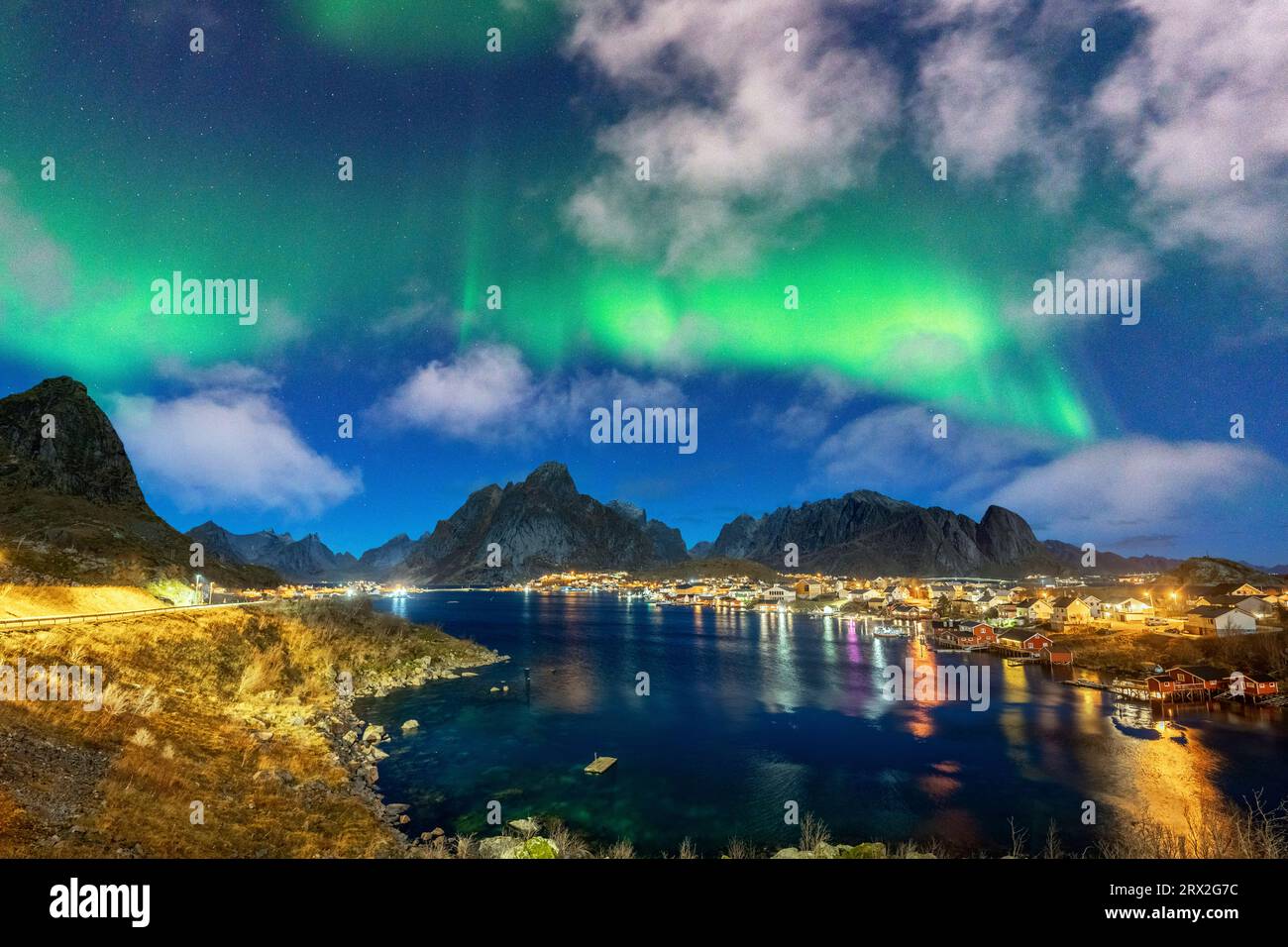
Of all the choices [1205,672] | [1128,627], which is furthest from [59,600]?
[1128,627]

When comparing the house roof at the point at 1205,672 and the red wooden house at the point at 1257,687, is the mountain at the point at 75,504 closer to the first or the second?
the house roof at the point at 1205,672

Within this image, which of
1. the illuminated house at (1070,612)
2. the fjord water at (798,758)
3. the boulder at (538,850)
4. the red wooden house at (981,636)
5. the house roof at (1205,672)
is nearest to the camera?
the boulder at (538,850)

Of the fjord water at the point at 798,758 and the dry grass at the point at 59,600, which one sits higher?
the dry grass at the point at 59,600

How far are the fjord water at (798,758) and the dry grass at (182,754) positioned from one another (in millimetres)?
6079

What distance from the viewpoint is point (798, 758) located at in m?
45.3

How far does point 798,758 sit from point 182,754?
131 ft

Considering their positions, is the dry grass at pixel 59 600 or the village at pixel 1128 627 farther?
the village at pixel 1128 627

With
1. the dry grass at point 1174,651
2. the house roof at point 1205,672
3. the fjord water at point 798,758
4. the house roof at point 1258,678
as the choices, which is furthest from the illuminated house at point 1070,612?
the house roof at point 1258,678

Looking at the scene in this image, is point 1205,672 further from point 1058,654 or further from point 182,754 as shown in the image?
point 182,754

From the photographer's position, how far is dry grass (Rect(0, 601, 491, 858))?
59.5 feet

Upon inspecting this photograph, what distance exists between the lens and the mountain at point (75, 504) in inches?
3219

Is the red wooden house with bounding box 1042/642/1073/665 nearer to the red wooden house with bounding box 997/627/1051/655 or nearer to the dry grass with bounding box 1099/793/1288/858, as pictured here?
the red wooden house with bounding box 997/627/1051/655
